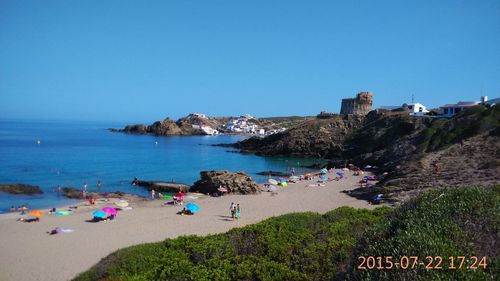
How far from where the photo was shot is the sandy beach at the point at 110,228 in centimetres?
1689

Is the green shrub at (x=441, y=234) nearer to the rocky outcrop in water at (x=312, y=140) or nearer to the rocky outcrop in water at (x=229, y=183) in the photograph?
the rocky outcrop in water at (x=229, y=183)

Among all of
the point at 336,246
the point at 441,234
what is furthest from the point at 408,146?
the point at 441,234

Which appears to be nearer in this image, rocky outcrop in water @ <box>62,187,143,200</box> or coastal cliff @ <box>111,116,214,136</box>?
rocky outcrop in water @ <box>62,187,143,200</box>

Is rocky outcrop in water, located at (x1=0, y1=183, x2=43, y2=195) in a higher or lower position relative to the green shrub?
lower

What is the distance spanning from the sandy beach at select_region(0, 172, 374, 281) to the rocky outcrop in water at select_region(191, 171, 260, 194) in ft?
4.22

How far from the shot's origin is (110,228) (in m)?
23.2

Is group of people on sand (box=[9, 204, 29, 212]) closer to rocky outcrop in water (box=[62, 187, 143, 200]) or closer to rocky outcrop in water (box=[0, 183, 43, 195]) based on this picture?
rocky outcrop in water (box=[62, 187, 143, 200])

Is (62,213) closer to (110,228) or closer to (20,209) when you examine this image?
(20,209)

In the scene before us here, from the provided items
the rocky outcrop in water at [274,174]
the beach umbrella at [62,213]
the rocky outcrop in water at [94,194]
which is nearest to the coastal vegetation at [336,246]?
the beach umbrella at [62,213]

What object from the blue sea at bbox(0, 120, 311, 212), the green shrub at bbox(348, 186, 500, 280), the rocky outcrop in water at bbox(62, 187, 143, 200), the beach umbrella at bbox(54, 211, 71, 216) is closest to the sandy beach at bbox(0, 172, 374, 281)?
the beach umbrella at bbox(54, 211, 71, 216)

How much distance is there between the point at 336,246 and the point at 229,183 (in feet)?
85.3

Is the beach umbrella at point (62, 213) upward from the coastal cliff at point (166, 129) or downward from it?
downward

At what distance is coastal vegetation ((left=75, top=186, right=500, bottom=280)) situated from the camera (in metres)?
5.74

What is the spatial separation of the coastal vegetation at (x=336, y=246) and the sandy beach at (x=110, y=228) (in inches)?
264
